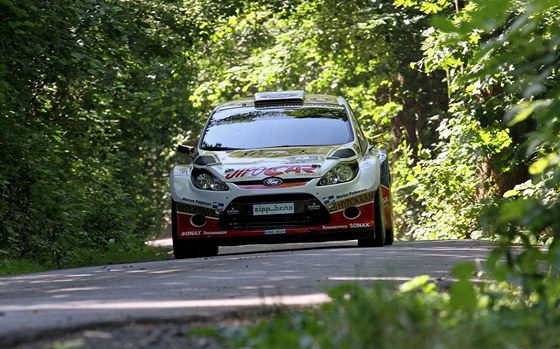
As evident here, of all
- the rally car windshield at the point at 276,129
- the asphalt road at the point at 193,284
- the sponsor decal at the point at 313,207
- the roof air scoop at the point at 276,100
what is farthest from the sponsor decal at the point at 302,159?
the roof air scoop at the point at 276,100

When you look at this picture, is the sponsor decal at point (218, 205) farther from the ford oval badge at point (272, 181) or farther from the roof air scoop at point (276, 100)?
the roof air scoop at point (276, 100)

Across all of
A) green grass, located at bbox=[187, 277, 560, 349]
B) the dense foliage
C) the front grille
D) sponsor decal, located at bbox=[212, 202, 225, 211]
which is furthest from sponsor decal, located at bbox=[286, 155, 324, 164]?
green grass, located at bbox=[187, 277, 560, 349]

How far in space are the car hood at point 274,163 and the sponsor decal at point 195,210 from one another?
407 millimetres

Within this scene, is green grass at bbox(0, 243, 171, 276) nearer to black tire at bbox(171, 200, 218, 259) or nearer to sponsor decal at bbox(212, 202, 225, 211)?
black tire at bbox(171, 200, 218, 259)

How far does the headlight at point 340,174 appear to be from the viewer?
14805mm

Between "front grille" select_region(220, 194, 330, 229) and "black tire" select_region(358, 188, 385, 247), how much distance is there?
576 millimetres

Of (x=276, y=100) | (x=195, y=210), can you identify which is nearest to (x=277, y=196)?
(x=195, y=210)

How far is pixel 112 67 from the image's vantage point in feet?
78.5

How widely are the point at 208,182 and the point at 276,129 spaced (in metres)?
1.49

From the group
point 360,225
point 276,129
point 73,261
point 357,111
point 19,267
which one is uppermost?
point 276,129

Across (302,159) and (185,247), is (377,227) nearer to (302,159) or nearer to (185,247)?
(302,159)

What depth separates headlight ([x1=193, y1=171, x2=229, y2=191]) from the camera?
1484 centimetres

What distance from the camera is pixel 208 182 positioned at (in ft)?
49.0

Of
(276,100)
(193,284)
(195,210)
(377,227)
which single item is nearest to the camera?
(193,284)
